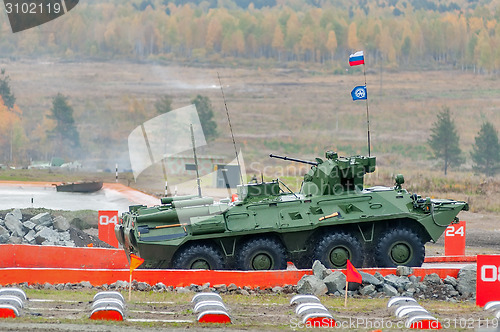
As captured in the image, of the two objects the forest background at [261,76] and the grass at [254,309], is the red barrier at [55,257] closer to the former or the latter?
the grass at [254,309]

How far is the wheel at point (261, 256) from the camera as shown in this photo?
24016 millimetres

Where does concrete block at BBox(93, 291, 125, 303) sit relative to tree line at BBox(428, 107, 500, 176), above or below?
above

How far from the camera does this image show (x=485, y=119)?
8025 cm

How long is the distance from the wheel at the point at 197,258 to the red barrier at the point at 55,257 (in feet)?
11.9

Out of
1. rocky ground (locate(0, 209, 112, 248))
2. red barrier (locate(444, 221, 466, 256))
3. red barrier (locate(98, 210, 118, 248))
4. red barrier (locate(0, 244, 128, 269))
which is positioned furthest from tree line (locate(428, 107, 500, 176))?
red barrier (locate(0, 244, 128, 269))

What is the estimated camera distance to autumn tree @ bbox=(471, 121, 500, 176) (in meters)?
67.9

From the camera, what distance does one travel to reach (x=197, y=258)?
2375cm

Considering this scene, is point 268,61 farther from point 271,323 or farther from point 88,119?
point 271,323

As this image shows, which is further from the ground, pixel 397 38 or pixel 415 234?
pixel 397 38

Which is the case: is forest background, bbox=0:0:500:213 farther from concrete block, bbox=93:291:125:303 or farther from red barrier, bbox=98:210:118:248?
concrete block, bbox=93:291:125:303

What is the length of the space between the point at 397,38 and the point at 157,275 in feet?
284

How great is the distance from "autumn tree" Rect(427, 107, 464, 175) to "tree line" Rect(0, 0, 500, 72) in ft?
76.9

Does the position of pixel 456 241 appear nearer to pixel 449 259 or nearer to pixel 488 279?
pixel 449 259

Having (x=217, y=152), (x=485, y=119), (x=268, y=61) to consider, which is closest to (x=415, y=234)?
(x=217, y=152)
